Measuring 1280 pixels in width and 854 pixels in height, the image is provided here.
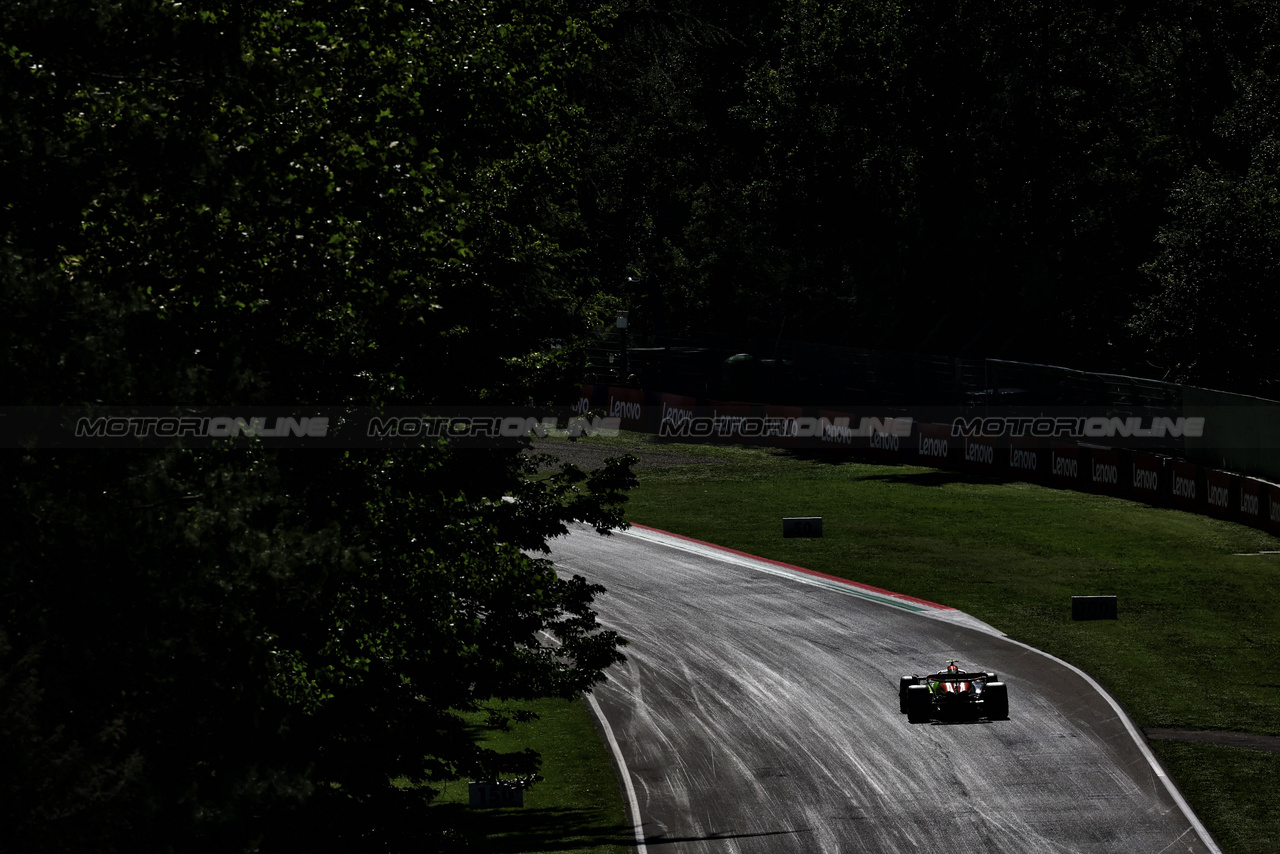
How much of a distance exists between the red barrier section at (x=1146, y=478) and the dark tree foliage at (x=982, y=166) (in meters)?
10.6

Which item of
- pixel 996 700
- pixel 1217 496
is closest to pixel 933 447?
pixel 1217 496

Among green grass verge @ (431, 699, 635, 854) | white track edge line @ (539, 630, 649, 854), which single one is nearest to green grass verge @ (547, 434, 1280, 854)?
white track edge line @ (539, 630, 649, 854)

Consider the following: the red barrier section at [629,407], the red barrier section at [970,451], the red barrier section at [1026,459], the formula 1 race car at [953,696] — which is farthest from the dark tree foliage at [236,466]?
the red barrier section at [629,407]

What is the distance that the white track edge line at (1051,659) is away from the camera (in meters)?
19.8

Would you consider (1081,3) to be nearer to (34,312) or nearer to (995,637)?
(995,637)

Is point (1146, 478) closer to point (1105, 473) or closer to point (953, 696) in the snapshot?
point (1105, 473)

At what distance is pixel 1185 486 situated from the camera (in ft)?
129

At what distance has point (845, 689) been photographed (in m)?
25.9

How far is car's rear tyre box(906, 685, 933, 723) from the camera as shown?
2294 centimetres

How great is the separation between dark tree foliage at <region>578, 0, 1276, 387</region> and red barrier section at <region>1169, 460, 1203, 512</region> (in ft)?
38.5

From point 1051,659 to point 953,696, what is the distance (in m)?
4.83

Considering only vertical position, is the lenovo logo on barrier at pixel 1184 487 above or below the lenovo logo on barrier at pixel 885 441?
below

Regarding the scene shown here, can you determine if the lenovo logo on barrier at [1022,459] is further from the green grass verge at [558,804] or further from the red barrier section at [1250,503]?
the green grass verge at [558,804]

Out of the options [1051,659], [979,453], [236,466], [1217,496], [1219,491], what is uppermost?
[236,466]
